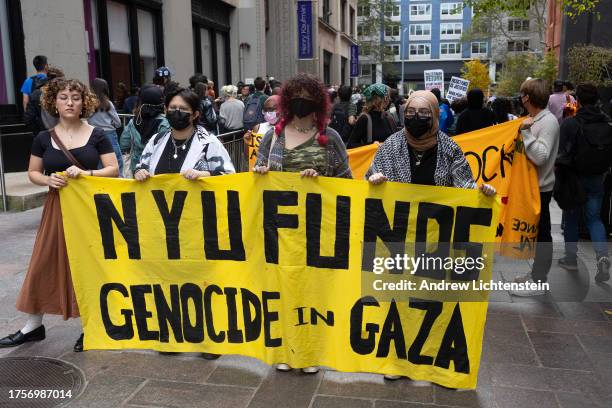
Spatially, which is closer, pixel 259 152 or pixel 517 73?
pixel 259 152

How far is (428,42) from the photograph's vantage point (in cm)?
8669

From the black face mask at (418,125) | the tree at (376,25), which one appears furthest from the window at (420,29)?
the black face mask at (418,125)

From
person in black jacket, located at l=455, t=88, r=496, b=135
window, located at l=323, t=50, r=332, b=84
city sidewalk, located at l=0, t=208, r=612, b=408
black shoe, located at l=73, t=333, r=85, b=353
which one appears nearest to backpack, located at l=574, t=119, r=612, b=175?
city sidewalk, located at l=0, t=208, r=612, b=408

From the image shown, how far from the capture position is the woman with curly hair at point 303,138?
12.9 ft

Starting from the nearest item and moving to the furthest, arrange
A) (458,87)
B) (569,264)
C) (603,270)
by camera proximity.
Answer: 1. (603,270)
2. (569,264)
3. (458,87)

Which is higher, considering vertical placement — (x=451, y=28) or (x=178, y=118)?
(x=451, y=28)

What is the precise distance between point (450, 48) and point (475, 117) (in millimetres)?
82828

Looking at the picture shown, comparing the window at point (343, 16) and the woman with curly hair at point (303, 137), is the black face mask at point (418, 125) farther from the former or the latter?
the window at point (343, 16)

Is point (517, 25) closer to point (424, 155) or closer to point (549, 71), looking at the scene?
point (549, 71)

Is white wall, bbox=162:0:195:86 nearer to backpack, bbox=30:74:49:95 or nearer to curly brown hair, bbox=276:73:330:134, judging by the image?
backpack, bbox=30:74:49:95

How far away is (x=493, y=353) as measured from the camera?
429 cm

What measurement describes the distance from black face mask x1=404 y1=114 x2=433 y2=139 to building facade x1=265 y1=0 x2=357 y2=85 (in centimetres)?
1632

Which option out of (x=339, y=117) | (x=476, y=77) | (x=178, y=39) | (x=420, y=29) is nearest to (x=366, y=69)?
(x=420, y=29)

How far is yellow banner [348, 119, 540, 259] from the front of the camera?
5418 millimetres
